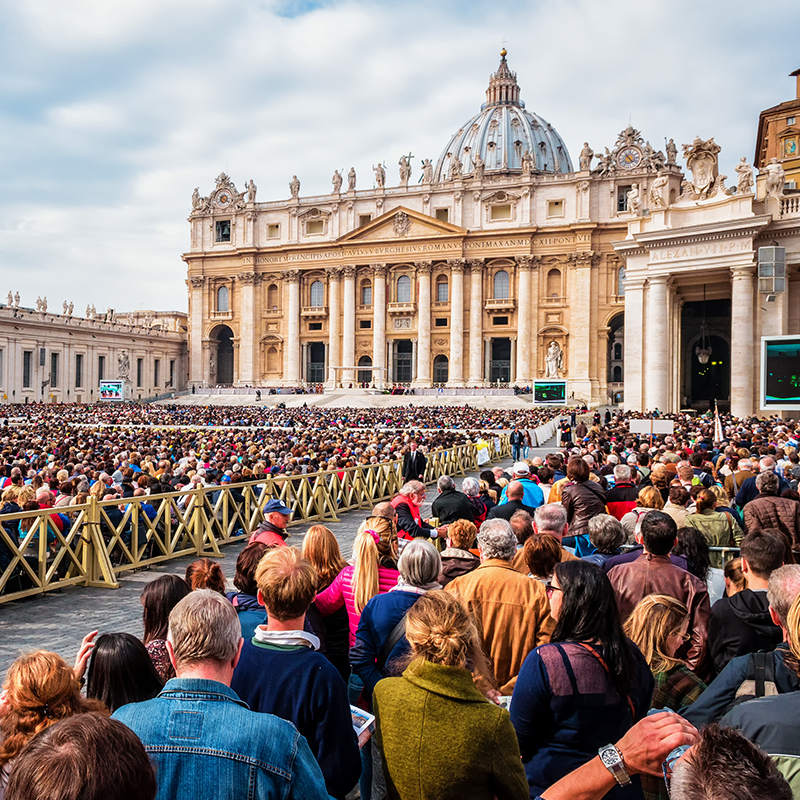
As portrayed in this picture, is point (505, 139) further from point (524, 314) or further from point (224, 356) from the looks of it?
point (224, 356)

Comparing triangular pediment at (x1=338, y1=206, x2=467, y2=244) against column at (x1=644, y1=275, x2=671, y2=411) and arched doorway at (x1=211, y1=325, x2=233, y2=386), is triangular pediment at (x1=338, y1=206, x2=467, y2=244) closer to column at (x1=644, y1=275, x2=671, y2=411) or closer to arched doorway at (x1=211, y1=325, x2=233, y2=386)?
arched doorway at (x1=211, y1=325, x2=233, y2=386)

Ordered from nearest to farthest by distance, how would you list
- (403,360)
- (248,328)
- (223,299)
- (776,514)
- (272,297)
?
(776,514), (403,360), (248,328), (272,297), (223,299)

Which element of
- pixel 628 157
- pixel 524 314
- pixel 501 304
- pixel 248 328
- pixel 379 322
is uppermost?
pixel 628 157

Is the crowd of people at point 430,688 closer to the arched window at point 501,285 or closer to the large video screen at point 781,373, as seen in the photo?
the large video screen at point 781,373

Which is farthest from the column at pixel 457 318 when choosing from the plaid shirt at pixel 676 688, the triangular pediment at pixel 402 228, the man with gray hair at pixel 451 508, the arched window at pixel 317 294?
the plaid shirt at pixel 676 688

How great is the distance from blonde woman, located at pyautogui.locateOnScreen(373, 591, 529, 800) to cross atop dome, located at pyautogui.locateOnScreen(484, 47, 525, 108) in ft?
330

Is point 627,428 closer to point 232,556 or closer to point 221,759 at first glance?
point 232,556

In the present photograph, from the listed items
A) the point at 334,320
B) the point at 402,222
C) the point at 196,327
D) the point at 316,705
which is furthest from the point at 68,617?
the point at 196,327

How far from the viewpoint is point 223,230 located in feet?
240

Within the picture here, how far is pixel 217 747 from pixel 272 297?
71.4m

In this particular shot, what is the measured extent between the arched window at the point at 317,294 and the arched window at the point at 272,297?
380 cm

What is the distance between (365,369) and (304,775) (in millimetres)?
63900

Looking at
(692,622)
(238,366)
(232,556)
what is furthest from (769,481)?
(238,366)

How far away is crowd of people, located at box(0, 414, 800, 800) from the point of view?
82.7 inches
